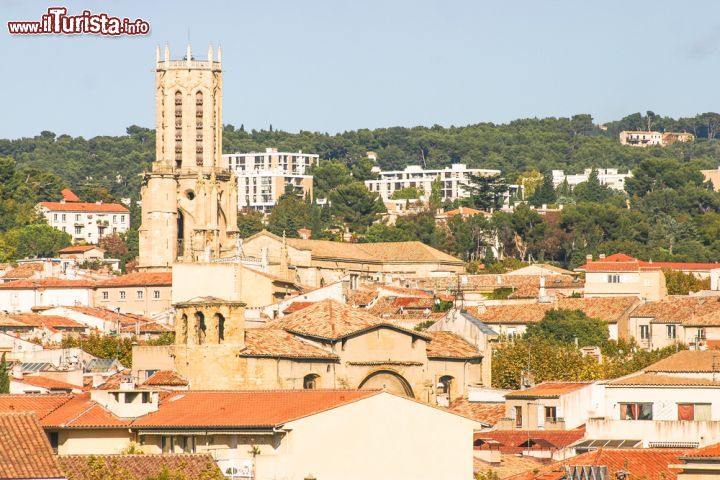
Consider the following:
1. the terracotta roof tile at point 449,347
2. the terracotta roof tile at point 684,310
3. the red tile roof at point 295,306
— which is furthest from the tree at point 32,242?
the terracotta roof tile at point 449,347

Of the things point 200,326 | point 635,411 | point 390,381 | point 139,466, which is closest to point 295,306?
point 390,381

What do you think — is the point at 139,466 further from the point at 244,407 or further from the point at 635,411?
the point at 635,411

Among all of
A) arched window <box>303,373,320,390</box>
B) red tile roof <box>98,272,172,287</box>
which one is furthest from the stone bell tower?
arched window <box>303,373,320,390</box>

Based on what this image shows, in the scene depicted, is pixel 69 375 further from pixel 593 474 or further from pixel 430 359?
pixel 593 474

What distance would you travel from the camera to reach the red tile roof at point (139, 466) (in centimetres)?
3991

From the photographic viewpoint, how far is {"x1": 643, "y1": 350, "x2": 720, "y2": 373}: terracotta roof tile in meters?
60.1

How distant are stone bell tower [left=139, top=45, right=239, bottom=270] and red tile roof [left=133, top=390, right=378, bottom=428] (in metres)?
84.8

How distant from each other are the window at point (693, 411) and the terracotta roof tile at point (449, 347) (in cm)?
1486

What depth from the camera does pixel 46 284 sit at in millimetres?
128125

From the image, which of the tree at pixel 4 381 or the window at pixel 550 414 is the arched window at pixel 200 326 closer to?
the tree at pixel 4 381

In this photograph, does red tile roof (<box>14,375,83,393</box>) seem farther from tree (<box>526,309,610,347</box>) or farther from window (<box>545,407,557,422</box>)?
tree (<box>526,309,610,347</box>)

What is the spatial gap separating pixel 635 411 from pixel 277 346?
44.7 ft

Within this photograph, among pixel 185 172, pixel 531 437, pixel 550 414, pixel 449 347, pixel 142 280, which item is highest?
pixel 185 172

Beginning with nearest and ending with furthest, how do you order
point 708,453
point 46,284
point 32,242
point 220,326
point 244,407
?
point 708,453 < point 244,407 < point 220,326 < point 46,284 < point 32,242
